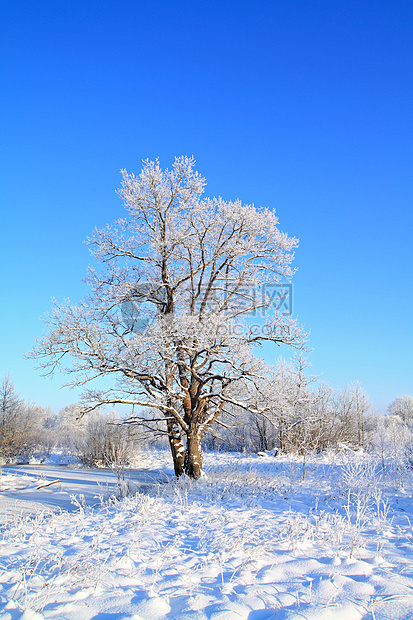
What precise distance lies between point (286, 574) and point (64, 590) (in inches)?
79.8

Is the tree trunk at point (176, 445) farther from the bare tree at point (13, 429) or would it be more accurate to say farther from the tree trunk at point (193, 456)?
the bare tree at point (13, 429)

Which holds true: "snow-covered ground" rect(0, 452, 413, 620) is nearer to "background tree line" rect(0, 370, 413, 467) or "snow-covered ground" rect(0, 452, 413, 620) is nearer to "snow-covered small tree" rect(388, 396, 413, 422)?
"background tree line" rect(0, 370, 413, 467)

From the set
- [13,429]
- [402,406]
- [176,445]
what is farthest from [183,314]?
[402,406]

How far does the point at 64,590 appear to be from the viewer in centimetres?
316

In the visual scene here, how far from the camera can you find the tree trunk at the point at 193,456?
10.4 m

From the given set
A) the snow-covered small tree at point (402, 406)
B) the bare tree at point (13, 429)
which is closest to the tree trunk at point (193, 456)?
the bare tree at point (13, 429)

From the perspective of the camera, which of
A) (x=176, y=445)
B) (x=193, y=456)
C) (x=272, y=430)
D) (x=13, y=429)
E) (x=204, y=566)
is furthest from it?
(x=272, y=430)

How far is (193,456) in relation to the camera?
10.5 meters

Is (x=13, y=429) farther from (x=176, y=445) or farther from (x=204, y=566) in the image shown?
(x=204, y=566)

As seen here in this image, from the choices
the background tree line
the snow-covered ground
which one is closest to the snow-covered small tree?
the background tree line

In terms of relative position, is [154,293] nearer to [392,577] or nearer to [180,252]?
[180,252]

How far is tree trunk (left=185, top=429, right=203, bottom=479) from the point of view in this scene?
10359 mm

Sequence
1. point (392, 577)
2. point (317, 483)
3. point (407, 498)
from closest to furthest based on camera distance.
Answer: point (392, 577) < point (407, 498) < point (317, 483)

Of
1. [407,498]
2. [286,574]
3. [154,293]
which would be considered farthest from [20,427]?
[286,574]
